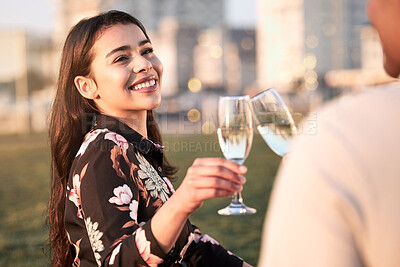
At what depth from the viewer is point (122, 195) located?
145 centimetres

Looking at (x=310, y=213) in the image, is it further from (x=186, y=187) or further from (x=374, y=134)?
(x=186, y=187)

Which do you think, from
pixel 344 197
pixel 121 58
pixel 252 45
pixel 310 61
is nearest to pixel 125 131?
pixel 121 58

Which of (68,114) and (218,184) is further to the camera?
(68,114)

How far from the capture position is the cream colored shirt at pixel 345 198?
609 millimetres

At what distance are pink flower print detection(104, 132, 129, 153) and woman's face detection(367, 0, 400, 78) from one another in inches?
37.4

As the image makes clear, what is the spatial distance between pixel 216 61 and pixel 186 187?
2564 inches

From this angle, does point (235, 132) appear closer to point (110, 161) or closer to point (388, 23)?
point (110, 161)

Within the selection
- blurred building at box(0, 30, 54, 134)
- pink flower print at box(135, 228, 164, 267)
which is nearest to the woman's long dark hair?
pink flower print at box(135, 228, 164, 267)

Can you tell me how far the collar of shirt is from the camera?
70.4 inches

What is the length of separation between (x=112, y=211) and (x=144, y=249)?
172 mm

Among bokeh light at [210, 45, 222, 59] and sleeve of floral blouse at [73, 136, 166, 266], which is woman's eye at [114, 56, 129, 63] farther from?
bokeh light at [210, 45, 222, 59]

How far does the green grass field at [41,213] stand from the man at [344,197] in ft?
6.95

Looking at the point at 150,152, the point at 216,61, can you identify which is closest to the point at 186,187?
the point at 150,152

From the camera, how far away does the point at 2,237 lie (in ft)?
19.0
